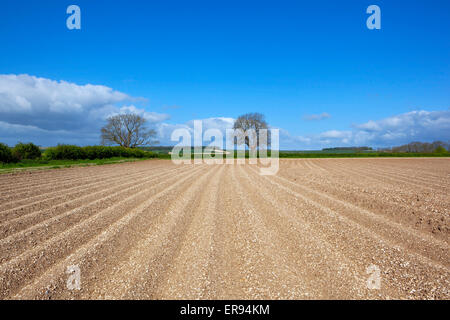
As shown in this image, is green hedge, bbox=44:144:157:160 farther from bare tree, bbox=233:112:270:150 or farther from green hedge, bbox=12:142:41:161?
bare tree, bbox=233:112:270:150

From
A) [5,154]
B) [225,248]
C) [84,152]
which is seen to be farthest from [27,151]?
[225,248]

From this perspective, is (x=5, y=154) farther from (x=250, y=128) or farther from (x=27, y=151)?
(x=250, y=128)

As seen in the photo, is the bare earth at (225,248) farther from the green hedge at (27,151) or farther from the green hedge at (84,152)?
the green hedge at (84,152)

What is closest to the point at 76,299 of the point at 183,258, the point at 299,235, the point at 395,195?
the point at 183,258

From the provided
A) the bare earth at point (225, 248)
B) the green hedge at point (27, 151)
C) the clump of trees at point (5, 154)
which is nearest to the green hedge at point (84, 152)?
the green hedge at point (27, 151)

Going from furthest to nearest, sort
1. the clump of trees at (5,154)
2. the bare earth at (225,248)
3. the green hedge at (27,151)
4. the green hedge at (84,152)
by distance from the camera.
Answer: the green hedge at (84,152)
the green hedge at (27,151)
the clump of trees at (5,154)
the bare earth at (225,248)

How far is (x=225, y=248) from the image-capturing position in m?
4.44

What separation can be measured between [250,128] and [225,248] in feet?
181

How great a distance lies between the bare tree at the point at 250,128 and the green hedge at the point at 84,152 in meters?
27.5

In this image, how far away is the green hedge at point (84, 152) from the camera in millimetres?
26797

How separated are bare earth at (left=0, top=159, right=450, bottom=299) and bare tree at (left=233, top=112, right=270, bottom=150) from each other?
50.0 m

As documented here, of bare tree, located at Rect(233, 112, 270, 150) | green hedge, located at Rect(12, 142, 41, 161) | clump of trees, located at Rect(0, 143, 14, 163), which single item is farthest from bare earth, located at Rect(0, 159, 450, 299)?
bare tree, located at Rect(233, 112, 270, 150)

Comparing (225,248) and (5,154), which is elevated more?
(5,154)
